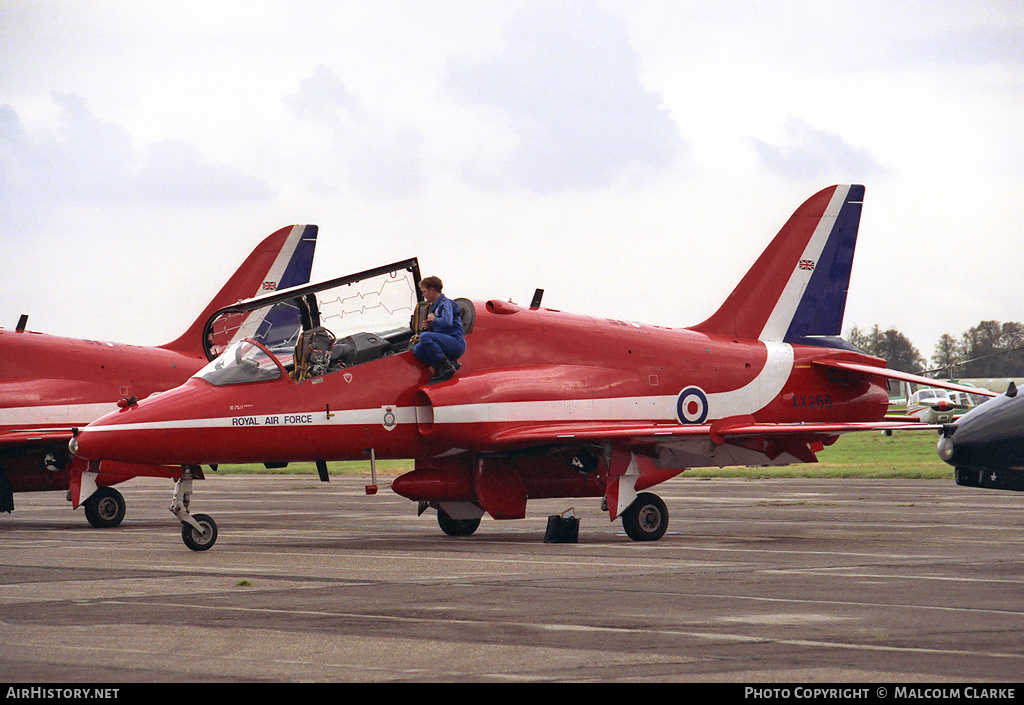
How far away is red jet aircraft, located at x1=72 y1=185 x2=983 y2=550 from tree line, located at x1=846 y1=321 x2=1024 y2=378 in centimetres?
11285

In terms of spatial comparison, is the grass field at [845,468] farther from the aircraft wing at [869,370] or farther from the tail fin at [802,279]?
the aircraft wing at [869,370]

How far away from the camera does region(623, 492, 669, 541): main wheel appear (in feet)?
52.7

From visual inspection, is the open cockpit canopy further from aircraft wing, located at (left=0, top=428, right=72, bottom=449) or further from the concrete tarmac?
aircraft wing, located at (left=0, top=428, right=72, bottom=449)

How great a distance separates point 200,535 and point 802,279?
10.1 m

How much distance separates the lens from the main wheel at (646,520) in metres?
16.1

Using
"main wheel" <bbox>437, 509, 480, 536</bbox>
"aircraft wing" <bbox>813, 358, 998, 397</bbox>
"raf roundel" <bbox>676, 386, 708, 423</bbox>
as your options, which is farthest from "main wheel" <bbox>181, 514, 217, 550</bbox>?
"aircraft wing" <bbox>813, 358, 998, 397</bbox>

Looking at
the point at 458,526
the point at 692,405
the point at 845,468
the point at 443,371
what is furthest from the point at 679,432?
the point at 845,468

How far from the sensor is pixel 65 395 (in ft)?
73.6

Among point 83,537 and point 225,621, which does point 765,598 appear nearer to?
point 225,621

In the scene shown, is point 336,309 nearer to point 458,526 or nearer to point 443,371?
point 443,371
